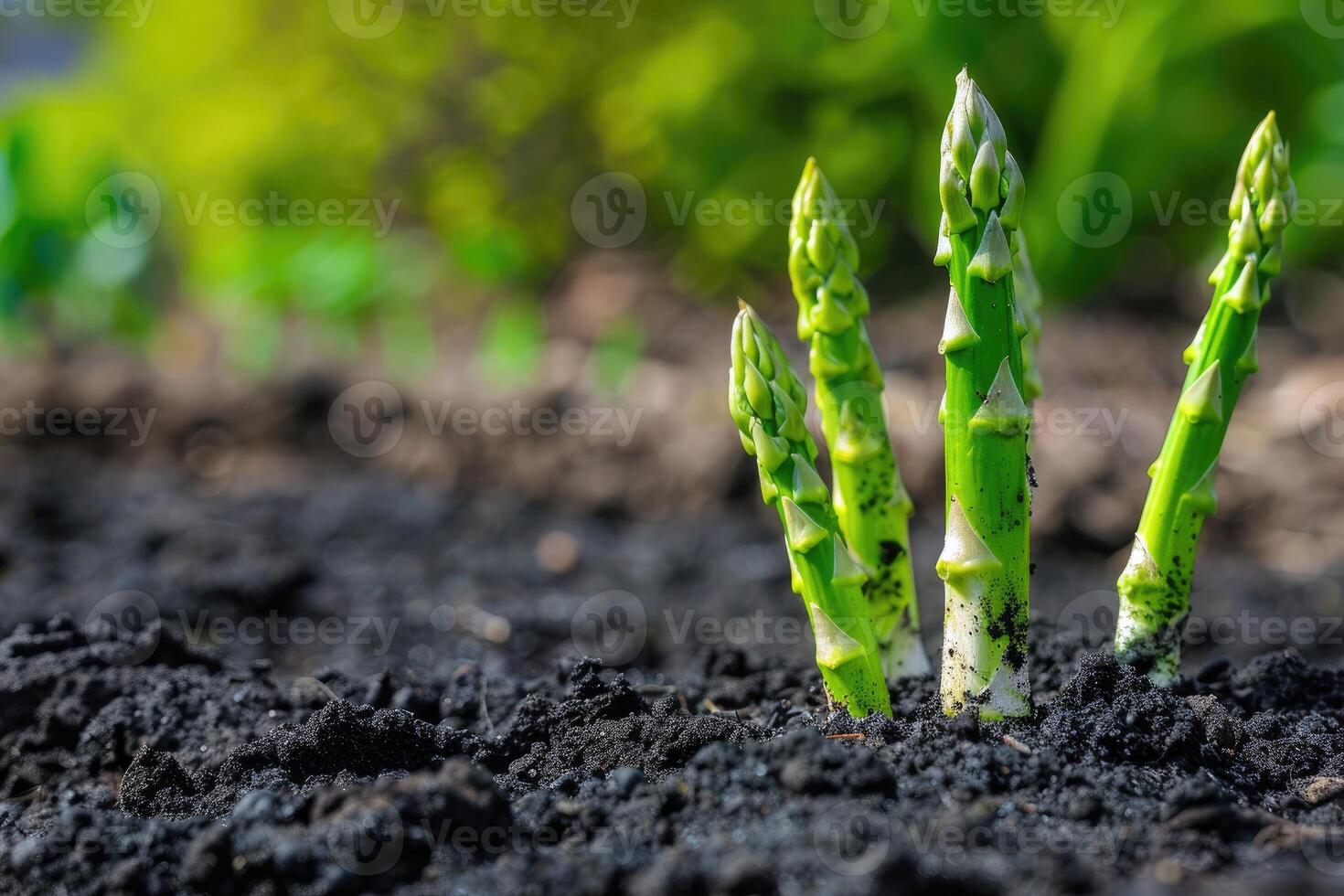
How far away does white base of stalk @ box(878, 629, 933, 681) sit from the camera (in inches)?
99.0

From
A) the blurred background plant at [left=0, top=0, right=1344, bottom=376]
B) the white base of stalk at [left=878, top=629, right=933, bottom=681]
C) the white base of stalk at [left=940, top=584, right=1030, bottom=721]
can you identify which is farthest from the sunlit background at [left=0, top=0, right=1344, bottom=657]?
the white base of stalk at [left=940, top=584, right=1030, bottom=721]

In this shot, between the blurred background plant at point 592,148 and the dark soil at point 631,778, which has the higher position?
the blurred background plant at point 592,148

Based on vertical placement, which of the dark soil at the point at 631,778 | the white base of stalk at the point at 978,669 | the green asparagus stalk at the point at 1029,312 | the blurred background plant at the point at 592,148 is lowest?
the dark soil at the point at 631,778

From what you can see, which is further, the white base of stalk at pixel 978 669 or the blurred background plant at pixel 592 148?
the blurred background plant at pixel 592 148

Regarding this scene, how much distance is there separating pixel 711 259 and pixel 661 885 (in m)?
6.03

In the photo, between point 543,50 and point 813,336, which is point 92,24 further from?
point 813,336

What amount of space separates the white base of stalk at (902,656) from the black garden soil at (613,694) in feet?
0.35

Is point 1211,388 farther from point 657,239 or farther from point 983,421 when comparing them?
point 657,239

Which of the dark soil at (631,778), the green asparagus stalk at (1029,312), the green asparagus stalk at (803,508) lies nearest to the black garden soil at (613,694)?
the dark soil at (631,778)

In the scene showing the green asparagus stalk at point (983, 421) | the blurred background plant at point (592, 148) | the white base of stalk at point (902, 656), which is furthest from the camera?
the blurred background plant at point (592, 148)

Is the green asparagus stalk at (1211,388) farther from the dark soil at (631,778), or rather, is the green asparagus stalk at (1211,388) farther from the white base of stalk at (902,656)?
the white base of stalk at (902,656)

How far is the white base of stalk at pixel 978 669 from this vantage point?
2.06m

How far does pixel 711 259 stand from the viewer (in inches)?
286

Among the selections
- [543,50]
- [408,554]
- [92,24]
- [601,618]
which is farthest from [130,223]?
[92,24]
